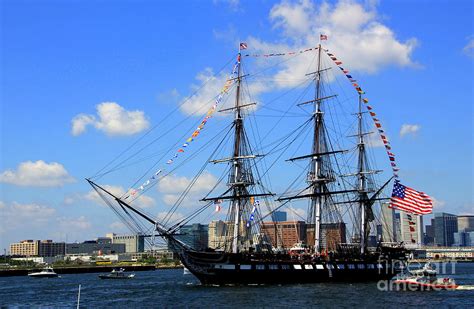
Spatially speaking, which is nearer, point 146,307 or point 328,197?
point 146,307

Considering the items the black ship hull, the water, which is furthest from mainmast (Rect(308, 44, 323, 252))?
the water

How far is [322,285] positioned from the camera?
8675 cm

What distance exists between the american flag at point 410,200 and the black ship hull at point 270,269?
13625 mm

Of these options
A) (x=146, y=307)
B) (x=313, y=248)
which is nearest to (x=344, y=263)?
(x=313, y=248)

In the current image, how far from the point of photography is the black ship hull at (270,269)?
8225 centimetres

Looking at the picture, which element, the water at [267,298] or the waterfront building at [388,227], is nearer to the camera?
the water at [267,298]

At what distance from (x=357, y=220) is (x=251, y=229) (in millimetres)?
29675

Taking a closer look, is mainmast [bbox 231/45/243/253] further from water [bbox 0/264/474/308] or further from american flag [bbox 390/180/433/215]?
american flag [bbox 390/180/433/215]

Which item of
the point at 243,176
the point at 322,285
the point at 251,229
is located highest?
the point at 243,176

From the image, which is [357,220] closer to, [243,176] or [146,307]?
[243,176]

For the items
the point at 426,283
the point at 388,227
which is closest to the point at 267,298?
the point at 426,283

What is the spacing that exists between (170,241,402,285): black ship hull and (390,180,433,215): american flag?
13625 millimetres

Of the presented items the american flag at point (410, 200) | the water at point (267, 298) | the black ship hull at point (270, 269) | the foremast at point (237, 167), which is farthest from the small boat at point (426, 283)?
the foremast at point (237, 167)

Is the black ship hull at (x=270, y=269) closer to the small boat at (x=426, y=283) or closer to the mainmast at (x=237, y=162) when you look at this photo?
the mainmast at (x=237, y=162)
